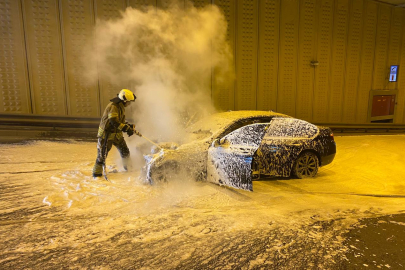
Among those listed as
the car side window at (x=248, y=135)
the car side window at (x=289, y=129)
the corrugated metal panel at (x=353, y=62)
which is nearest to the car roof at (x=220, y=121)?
the car side window at (x=289, y=129)

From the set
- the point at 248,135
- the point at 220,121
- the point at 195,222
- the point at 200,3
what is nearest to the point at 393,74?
the point at 200,3

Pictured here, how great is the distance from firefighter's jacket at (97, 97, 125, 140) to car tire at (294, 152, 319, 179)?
3.38 meters

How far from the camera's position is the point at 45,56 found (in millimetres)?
9125

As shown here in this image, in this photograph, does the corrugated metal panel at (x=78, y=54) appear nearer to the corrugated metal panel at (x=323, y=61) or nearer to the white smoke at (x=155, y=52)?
the white smoke at (x=155, y=52)

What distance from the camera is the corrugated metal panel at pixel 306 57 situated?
36.4ft

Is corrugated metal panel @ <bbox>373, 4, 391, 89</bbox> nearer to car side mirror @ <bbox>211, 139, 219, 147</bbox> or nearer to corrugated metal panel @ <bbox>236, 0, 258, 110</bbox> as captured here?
corrugated metal panel @ <bbox>236, 0, 258, 110</bbox>

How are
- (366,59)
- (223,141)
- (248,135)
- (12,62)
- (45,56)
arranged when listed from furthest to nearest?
1. (366,59)
2. (45,56)
3. (12,62)
4. (223,141)
5. (248,135)

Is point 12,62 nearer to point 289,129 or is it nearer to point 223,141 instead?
point 223,141

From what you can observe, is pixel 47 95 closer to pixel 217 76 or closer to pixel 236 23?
pixel 217 76

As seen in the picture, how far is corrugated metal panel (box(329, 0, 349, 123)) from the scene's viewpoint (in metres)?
11.5

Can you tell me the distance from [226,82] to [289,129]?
560cm

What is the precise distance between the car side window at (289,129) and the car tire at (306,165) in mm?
390

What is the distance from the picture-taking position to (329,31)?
11.5m

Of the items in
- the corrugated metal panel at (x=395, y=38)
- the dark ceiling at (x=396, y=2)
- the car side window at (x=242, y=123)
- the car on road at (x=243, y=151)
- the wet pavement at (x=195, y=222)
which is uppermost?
the dark ceiling at (x=396, y=2)
